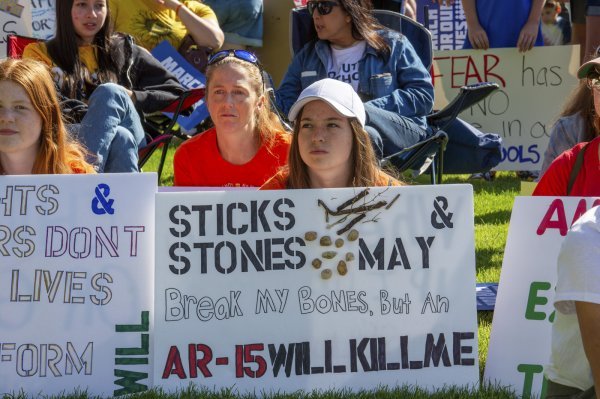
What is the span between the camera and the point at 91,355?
4.03 metres

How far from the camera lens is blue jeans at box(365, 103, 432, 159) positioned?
18.7 ft

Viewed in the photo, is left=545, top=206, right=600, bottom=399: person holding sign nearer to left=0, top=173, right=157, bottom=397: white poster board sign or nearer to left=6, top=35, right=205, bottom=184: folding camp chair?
left=0, top=173, right=157, bottom=397: white poster board sign

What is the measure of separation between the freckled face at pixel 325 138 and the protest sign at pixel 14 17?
17.3ft

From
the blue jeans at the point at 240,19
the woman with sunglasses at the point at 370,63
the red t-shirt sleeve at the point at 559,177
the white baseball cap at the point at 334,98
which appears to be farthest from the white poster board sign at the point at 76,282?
the blue jeans at the point at 240,19

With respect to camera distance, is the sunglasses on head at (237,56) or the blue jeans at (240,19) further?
the blue jeans at (240,19)

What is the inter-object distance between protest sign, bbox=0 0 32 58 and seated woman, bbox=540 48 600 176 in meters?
5.29

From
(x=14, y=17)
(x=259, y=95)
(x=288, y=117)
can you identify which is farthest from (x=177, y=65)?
(x=288, y=117)

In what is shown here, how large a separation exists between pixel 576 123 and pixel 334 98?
1.41 meters

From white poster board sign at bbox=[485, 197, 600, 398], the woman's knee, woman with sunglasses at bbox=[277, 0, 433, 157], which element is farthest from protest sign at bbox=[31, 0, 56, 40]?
white poster board sign at bbox=[485, 197, 600, 398]

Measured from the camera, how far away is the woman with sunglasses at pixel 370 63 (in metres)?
6.11

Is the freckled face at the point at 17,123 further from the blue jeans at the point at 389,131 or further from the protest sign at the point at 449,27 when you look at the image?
the protest sign at the point at 449,27

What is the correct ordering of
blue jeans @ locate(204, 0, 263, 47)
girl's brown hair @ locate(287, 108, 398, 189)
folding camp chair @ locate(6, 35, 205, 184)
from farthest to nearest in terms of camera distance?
blue jeans @ locate(204, 0, 263, 47) < folding camp chair @ locate(6, 35, 205, 184) < girl's brown hair @ locate(287, 108, 398, 189)

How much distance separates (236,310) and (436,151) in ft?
8.05

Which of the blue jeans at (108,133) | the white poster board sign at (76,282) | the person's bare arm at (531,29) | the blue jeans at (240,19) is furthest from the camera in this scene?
the blue jeans at (240,19)
